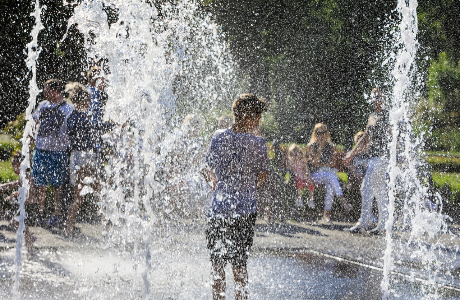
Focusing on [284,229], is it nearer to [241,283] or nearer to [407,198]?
[407,198]

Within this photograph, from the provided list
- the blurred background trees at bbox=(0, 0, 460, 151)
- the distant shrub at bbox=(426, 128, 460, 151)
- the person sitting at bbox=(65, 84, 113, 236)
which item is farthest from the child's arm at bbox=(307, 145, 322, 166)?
the distant shrub at bbox=(426, 128, 460, 151)

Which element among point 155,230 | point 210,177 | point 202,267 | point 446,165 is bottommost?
point 202,267

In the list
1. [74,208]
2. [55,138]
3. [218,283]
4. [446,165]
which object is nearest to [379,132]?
[74,208]

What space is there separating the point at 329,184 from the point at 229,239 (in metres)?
5.58

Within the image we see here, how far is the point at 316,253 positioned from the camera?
22.5ft

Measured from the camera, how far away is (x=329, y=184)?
937 cm

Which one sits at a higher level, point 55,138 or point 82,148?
point 55,138

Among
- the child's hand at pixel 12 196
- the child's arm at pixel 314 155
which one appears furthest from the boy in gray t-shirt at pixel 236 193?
the child's arm at pixel 314 155

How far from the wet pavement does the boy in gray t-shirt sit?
0.74 metres

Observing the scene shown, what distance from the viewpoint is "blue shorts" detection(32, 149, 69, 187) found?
7.38 metres

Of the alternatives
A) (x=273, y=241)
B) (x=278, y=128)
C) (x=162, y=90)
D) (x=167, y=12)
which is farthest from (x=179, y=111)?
(x=278, y=128)

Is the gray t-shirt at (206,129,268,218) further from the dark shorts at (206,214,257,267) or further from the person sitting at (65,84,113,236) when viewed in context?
the person sitting at (65,84,113,236)

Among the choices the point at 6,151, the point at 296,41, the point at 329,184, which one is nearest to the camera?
the point at 329,184

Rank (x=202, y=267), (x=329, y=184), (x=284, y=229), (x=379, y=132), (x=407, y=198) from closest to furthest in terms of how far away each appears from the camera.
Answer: (x=202, y=267) < (x=379, y=132) < (x=284, y=229) < (x=329, y=184) < (x=407, y=198)
